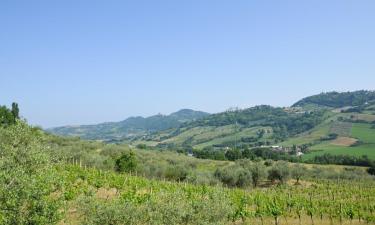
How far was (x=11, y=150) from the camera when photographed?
2827cm

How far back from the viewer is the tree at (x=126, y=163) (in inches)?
2726

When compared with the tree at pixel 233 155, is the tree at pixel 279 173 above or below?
below

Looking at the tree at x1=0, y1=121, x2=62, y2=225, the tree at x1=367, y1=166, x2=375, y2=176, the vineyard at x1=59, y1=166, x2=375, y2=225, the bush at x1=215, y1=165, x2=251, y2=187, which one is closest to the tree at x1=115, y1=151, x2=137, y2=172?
the bush at x1=215, y1=165, x2=251, y2=187

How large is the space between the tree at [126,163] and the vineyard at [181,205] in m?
18.7

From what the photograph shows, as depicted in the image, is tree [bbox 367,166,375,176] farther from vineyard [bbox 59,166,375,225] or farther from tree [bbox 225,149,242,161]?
vineyard [bbox 59,166,375,225]

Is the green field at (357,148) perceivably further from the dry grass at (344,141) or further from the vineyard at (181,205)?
the vineyard at (181,205)

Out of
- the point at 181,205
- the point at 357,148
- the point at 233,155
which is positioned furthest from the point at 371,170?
the point at 181,205

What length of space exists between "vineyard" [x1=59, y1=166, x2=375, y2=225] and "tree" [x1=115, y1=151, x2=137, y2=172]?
18.7m

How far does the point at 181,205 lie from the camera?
23766 mm

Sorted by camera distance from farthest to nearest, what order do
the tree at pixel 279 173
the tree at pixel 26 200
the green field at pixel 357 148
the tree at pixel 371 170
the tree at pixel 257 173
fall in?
the green field at pixel 357 148 < the tree at pixel 371 170 < the tree at pixel 279 173 < the tree at pixel 257 173 < the tree at pixel 26 200

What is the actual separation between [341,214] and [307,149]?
136868 millimetres

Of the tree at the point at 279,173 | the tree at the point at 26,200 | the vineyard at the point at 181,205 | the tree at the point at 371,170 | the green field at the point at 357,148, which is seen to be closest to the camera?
the tree at the point at 26,200

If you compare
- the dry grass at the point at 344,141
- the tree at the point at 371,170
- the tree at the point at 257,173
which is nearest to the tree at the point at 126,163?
the tree at the point at 257,173

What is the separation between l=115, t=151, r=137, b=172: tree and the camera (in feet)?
227
